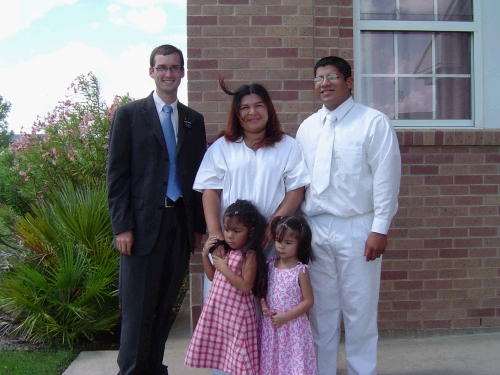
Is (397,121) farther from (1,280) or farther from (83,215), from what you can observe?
(1,280)

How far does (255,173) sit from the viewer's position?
3189mm

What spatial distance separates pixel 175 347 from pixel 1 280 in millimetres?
1646

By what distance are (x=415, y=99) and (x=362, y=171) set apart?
1889 millimetres

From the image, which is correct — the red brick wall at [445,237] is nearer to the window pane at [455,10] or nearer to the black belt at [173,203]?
the window pane at [455,10]

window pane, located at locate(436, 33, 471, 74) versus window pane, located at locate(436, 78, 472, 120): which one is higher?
window pane, located at locate(436, 33, 471, 74)

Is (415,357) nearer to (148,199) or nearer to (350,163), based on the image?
(350,163)

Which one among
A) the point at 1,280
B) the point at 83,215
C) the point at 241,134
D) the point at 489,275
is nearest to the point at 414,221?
the point at 489,275

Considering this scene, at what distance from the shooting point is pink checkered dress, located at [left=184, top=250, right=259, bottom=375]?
3066 mm

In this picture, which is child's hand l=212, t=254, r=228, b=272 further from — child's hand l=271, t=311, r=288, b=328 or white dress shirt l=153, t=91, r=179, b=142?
white dress shirt l=153, t=91, r=179, b=142

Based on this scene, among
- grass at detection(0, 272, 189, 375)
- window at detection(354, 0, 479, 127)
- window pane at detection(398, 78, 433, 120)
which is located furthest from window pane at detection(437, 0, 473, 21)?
grass at detection(0, 272, 189, 375)

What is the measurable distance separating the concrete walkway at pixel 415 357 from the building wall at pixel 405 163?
0.53 ft

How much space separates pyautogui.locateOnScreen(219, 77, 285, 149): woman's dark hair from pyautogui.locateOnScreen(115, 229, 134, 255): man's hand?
819 millimetres

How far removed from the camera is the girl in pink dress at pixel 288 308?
10.0 ft

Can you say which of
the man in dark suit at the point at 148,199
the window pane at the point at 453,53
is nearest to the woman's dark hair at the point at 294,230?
the man in dark suit at the point at 148,199
